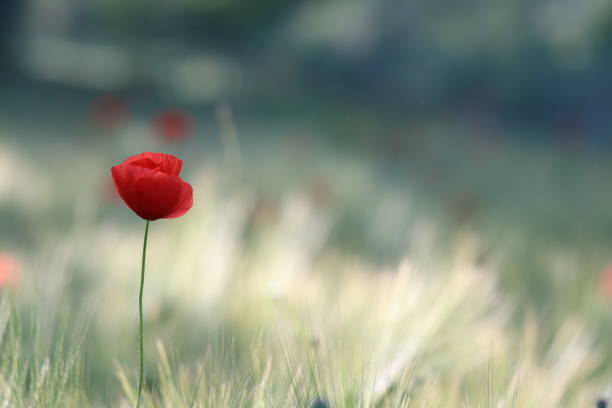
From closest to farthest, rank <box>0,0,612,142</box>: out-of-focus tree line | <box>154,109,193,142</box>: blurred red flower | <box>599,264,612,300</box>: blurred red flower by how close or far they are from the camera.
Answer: <box>599,264,612,300</box>: blurred red flower → <box>154,109,193,142</box>: blurred red flower → <box>0,0,612,142</box>: out-of-focus tree line

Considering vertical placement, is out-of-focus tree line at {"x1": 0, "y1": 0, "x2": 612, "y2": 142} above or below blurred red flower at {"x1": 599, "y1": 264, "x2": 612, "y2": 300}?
above

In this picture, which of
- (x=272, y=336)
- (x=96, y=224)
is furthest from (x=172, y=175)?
(x=96, y=224)

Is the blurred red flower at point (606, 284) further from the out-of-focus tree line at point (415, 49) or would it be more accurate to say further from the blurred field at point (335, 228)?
the out-of-focus tree line at point (415, 49)

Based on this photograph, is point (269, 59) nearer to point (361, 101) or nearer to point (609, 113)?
point (361, 101)

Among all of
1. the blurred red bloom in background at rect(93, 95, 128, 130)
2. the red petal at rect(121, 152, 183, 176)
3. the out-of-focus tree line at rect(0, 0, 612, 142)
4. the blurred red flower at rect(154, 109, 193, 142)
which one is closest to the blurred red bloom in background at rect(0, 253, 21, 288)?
the red petal at rect(121, 152, 183, 176)

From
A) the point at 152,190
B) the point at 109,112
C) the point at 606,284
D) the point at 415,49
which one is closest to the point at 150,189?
the point at 152,190

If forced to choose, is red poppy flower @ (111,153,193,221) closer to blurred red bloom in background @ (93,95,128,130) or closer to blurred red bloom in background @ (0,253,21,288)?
blurred red bloom in background @ (0,253,21,288)
